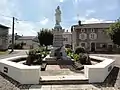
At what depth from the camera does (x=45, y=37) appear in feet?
151

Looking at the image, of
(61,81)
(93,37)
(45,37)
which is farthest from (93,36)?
Answer: (61,81)

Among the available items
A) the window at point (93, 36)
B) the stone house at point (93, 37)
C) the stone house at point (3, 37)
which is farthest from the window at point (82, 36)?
the stone house at point (3, 37)

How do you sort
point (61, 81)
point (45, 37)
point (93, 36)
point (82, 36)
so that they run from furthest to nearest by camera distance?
point (45, 37), point (82, 36), point (93, 36), point (61, 81)

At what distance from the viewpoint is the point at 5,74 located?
399 inches

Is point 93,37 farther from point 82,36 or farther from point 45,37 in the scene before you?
point 45,37

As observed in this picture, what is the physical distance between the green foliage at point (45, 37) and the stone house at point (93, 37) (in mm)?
6562

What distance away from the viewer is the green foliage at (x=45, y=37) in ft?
151

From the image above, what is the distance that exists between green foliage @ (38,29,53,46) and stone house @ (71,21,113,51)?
6.56 m

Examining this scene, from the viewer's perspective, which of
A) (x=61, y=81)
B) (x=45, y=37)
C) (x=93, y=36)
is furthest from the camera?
(x=45, y=37)

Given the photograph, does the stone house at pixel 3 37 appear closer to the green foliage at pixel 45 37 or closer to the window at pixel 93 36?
the green foliage at pixel 45 37

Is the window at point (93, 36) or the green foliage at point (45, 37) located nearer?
the window at point (93, 36)

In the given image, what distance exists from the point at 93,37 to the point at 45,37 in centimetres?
1203

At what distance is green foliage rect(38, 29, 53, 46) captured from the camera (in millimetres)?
45938

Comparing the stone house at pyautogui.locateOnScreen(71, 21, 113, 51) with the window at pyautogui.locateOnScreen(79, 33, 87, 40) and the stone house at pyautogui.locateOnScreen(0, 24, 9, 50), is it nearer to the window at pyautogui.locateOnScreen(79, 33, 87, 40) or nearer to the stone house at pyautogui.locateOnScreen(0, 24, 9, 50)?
the window at pyautogui.locateOnScreen(79, 33, 87, 40)
